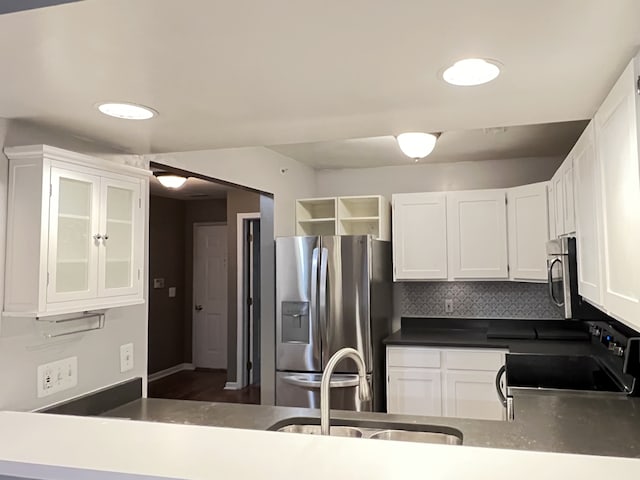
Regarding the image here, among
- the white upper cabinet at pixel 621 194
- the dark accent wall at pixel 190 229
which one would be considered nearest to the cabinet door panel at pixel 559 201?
Result: the white upper cabinet at pixel 621 194

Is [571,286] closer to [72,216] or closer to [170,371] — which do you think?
[72,216]

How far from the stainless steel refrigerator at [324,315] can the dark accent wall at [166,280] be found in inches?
115

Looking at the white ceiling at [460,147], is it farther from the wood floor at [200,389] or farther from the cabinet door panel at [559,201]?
the wood floor at [200,389]

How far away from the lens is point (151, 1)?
96 cm

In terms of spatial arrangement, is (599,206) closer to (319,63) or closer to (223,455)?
(319,63)

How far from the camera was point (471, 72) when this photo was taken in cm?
137

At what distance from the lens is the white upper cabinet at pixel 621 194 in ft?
3.98

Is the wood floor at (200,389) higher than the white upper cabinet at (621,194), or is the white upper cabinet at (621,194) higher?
the white upper cabinet at (621,194)

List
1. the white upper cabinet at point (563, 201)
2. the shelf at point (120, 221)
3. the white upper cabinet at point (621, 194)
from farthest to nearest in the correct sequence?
the white upper cabinet at point (563, 201) → the shelf at point (120, 221) → the white upper cabinet at point (621, 194)

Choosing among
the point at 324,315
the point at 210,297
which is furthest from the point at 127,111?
the point at 210,297

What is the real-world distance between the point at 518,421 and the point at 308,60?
1.69m

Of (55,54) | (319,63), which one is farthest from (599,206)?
(55,54)

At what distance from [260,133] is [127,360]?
1.18 meters

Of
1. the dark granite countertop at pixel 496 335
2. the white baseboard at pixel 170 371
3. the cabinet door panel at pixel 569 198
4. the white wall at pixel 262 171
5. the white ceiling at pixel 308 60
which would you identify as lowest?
the white baseboard at pixel 170 371
